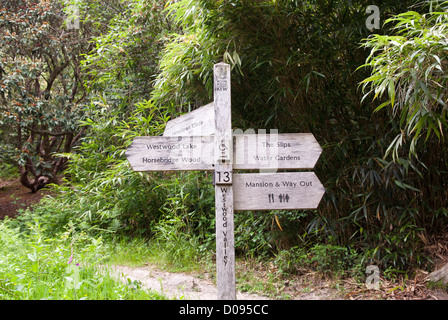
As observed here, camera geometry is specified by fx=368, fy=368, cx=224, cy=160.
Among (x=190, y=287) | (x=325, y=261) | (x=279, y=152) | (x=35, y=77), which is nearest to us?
(x=279, y=152)

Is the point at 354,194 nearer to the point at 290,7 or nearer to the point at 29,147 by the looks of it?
the point at 290,7

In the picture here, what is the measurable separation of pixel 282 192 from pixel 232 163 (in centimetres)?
34

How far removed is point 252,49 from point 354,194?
157 centimetres

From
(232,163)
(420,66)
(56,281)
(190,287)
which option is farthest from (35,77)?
(420,66)

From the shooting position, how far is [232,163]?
86.7 inches

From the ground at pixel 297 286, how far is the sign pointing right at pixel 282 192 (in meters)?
0.98

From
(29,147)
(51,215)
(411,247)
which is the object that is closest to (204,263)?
(411,247)

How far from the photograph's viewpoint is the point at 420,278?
9.88 ft

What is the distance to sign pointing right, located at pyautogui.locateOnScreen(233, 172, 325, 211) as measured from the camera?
7.13ft

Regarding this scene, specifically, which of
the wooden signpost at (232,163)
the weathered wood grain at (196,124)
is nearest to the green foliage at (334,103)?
the weathered wood grain at (196,124)

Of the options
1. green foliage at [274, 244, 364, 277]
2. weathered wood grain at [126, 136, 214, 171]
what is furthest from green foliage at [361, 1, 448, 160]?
green foliage at [274, 244, 364, 277]

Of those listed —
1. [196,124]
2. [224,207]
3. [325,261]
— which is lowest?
Result: [325,261]

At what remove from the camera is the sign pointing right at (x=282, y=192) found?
7.13 ft

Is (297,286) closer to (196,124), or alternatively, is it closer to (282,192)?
(282,192)
